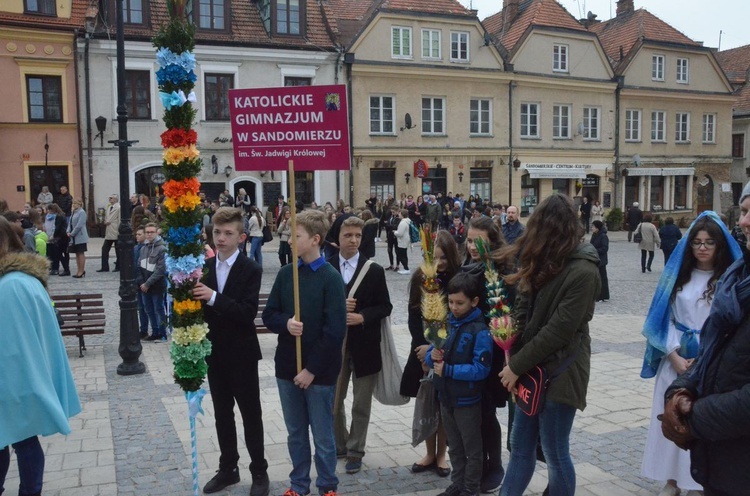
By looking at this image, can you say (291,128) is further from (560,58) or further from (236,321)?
(560,58)

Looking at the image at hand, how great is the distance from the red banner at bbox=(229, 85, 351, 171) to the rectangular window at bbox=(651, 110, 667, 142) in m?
36.0

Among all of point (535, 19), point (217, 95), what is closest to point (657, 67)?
point (535, 19)

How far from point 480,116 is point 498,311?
1130 inches

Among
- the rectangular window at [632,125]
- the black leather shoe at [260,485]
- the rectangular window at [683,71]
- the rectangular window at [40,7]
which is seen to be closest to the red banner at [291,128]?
the black leather shoe at [260,485]

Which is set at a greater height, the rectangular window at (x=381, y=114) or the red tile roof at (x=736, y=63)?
the red tile roof at (x=736, y=63)

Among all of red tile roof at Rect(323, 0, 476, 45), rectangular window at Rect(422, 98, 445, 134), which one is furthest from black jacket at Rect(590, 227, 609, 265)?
red tile roof at Rect(323, 0, 476, 45)

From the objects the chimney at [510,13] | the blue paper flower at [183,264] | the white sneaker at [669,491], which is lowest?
the white sneaker at [669,491]

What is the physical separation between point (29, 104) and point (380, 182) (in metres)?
14.0

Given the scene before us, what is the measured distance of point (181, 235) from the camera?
4.56m

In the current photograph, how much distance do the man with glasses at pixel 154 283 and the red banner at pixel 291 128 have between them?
5.36 m

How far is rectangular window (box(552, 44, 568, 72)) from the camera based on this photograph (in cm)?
3356

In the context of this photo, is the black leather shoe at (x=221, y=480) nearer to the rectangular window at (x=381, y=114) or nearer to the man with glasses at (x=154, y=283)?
the man with glasses at (x=154, y=283)

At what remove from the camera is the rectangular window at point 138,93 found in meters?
25.0

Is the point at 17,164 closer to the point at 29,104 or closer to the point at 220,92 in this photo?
the point at 29,104
